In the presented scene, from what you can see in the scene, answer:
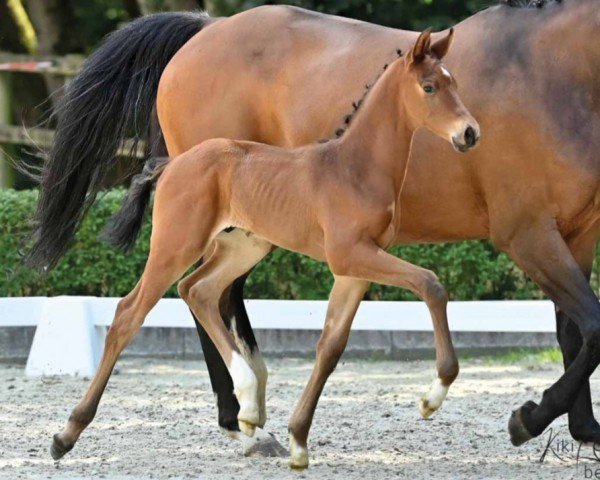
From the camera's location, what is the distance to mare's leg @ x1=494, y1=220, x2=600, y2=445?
5.35 meters

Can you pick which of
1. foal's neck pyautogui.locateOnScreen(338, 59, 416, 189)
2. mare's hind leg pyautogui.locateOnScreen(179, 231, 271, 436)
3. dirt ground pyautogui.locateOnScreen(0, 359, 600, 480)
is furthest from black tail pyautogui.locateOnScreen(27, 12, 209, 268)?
foal's neck pyautogui.locateOnScreen(338, 59, 416, 189)

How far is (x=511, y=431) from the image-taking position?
5625mm

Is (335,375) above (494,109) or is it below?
below

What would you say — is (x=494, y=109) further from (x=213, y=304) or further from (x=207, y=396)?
(x=207, y=396)

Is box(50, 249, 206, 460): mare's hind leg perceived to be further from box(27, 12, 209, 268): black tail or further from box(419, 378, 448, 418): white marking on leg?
box(27, 12, 209, 268): black tail

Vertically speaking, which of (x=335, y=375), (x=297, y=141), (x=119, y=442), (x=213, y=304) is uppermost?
(x=297, y=141)

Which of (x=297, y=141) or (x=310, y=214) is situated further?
(x=297, y=141)

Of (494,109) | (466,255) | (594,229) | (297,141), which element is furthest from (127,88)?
(466,255)

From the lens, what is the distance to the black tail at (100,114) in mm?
6785

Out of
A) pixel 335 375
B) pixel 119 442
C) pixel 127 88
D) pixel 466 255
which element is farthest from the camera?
pixel 466 255

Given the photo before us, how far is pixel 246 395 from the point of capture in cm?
523

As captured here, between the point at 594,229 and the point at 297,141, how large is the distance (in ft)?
4.64

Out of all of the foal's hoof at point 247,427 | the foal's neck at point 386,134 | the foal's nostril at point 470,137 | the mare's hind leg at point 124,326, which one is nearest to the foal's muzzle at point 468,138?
the foal's nostril at point 470,137

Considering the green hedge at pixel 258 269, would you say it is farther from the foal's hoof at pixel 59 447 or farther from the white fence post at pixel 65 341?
the foal's hoof at pixel 59 447
